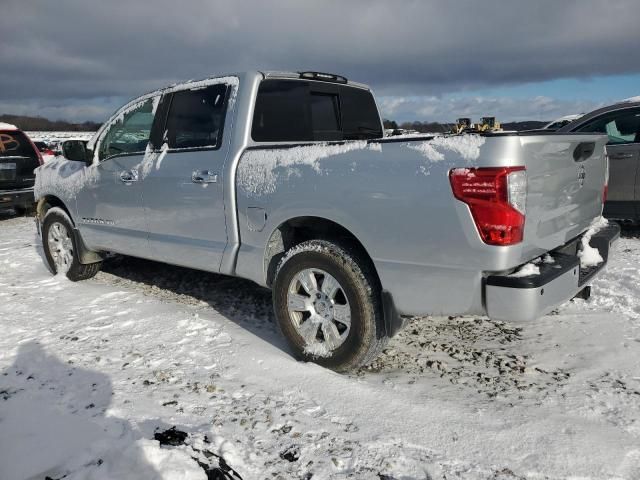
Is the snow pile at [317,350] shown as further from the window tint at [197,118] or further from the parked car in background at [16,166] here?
the parked car in background at [16,166]

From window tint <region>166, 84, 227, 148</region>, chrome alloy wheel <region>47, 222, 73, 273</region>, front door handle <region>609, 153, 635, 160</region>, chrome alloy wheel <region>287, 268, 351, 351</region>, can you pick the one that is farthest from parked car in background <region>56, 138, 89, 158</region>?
front door handle <region>609, 153, 635, 160</region>

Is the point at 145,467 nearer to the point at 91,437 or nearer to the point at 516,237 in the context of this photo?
the point at 91,437

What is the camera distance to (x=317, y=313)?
3328 mm

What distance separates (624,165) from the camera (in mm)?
6359

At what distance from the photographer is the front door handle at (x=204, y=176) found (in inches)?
147

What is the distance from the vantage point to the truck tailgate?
264 centimetres

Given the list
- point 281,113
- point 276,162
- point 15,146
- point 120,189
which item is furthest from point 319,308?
point 15,146

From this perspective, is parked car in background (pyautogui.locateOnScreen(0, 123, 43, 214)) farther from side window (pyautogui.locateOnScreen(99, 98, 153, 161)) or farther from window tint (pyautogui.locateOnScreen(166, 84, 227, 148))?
window tint (pyautogui.locateOnScreen(166, 84, 227, 148))

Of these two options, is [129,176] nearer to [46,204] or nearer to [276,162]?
[276,162]

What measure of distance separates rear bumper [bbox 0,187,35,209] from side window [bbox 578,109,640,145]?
31.6 ft

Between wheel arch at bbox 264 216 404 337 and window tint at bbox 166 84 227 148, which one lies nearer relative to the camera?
wheel arch at bbox 264 216 404 337

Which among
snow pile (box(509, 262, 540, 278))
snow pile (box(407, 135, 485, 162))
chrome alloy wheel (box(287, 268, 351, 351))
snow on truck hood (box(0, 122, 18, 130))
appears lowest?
chrome alloy wheel (box(287, 268, 351, 351))

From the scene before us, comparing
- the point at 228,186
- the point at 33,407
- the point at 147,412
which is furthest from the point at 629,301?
the point at 33,407

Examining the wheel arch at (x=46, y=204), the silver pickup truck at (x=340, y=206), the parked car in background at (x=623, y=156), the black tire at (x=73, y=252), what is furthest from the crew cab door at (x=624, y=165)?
the wheel arch at (x=46, y=204)
